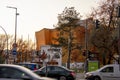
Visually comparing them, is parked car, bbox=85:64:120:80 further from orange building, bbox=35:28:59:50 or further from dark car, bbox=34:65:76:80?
orange building, bbox=35:28:59:50

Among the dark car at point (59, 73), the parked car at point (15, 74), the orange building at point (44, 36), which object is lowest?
the dark car at point (59, 73)

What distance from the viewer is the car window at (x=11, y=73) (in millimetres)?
17384

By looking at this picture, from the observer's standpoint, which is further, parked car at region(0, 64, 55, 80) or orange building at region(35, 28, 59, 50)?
orange building at region(35, 28, 59, 50)

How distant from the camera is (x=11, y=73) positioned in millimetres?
17578

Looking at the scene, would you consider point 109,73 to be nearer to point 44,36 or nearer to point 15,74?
point 15,74

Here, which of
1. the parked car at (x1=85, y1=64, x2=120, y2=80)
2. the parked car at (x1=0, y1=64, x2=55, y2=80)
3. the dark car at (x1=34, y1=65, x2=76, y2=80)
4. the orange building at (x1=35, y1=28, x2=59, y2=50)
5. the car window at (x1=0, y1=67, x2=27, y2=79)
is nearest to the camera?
the parked car at (x1=0, y1=64, x2=55, y2=80)

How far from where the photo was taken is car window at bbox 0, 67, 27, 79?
57.0 ft

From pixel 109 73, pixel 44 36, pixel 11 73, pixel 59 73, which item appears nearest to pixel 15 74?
pixel 11 73

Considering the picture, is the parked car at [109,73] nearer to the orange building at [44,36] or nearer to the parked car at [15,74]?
the parked car at [15,74]

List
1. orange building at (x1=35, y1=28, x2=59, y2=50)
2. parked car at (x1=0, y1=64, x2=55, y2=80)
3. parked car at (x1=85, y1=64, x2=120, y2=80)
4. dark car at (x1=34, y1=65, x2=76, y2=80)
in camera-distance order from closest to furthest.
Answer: parked car at (x1=0, y1=64, x2=55, y2=80) → parked car at (x1=85, y1=64, x2=120, y2=80) → dark car at (x1=34, y1=65, x2=76, y2=80) → orange building at (x1=35, y1=28, x2=59, y2=50)

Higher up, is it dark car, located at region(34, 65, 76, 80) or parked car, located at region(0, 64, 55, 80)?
parked car, located at region(0, 64, 55, 80)

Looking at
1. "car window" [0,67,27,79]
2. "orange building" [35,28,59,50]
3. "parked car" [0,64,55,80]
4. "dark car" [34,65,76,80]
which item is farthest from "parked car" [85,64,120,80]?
"orange building" [35,28,59,50]

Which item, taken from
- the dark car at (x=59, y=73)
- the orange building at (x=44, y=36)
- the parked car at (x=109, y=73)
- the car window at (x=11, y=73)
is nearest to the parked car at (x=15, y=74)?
the car window at (x=11, y=73)

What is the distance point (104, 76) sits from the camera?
3666 cm
